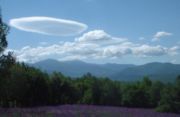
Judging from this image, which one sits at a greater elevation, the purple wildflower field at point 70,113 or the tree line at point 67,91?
the tree line at point 67,91

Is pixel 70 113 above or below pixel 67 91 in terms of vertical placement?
below

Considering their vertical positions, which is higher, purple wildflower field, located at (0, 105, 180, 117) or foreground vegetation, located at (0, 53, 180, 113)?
foreground vegetation, located at (0, 53, 180, 113)

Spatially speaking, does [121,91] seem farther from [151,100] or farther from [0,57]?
[0,57]

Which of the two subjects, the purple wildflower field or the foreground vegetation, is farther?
the foreground vegetation

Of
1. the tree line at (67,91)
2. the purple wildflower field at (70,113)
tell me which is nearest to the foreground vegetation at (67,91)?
the tree line at (67,91)

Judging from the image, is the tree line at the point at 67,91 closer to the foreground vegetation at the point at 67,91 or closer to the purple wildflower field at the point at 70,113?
the foreground vegetation at the point at 67,91

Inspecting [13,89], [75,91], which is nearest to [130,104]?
[75,91]

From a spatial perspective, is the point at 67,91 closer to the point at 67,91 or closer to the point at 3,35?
the point at 67,91

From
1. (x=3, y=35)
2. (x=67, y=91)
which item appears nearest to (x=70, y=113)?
(x=3, y=35)

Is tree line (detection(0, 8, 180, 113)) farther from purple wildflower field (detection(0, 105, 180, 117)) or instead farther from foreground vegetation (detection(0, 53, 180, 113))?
purple wildflower field (detection(0, 105, 180, 117))

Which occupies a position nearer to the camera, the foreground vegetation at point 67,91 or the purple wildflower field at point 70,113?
the purple wildflower field at point 70,113

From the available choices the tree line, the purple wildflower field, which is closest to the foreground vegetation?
the tree line
